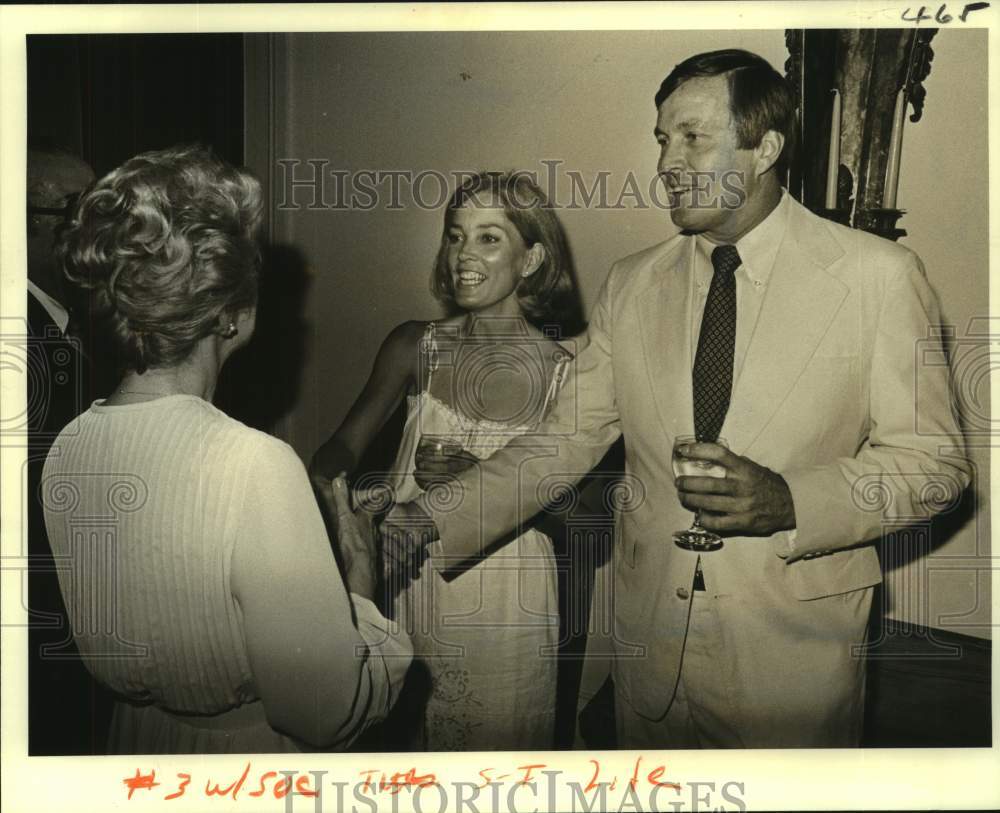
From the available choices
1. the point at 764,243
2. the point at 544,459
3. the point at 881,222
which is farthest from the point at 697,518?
the point at 881,222

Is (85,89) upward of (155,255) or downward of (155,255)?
upward

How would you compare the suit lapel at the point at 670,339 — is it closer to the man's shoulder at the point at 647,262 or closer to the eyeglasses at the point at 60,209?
the man's shoulder at the point at 647,262

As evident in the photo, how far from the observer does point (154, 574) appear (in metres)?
3.79

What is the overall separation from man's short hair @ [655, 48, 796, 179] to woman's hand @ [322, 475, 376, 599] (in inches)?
62.5

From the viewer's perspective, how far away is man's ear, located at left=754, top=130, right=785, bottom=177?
3.85 metres

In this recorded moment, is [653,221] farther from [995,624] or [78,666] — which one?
[78,666]

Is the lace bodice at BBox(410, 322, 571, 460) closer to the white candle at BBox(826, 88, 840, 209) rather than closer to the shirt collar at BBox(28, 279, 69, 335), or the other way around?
the white candle at BBox(826, 88, 840, 209)

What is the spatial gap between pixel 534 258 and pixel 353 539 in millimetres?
1053

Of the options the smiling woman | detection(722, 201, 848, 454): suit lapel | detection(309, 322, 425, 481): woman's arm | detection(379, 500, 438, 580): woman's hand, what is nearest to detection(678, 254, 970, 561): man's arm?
detection(722, 201, 848, 454): suit lapel

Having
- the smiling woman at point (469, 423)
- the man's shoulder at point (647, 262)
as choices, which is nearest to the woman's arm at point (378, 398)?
the smiling woman at point (469, 423)

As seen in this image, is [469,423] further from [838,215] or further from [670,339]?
[838,215]

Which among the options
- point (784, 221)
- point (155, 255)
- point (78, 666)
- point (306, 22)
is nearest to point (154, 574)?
point (78, 666)

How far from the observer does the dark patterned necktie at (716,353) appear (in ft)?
12.6

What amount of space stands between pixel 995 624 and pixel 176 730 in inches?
104
